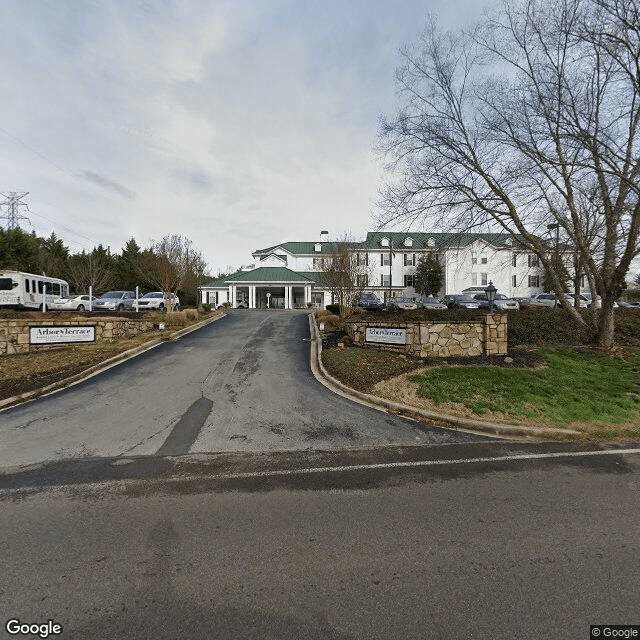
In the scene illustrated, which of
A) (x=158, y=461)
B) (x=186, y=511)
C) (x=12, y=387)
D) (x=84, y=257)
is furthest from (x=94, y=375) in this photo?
(x=84, y=257)

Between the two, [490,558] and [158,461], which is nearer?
[490,558]

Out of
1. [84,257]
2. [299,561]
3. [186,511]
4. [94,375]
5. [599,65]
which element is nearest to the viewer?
[299,561]


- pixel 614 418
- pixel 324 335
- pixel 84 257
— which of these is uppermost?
pixel 84 257

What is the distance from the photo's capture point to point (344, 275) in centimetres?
2069

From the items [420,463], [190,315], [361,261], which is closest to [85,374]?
[420,463]

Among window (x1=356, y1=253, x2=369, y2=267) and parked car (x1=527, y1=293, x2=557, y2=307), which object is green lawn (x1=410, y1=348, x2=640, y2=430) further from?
parked car (x1=527, y1=293, x2=557, y2=307)

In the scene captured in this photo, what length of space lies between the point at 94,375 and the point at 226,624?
29.2ft

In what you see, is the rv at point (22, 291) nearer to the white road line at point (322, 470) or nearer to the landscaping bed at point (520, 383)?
the landscaping bed at point (520, 383)

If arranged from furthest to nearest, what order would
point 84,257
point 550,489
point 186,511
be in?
point 84,257 → point 550,489 → point 186,511

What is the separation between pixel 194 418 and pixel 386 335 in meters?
7.37

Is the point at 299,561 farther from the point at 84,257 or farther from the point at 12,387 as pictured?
the point at 84,257

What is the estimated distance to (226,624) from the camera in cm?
217

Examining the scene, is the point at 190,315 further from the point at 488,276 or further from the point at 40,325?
the point at 488,276

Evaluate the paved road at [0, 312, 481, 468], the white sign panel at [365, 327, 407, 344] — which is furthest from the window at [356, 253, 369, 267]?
the paved road at [0, 312, 481, 468]
